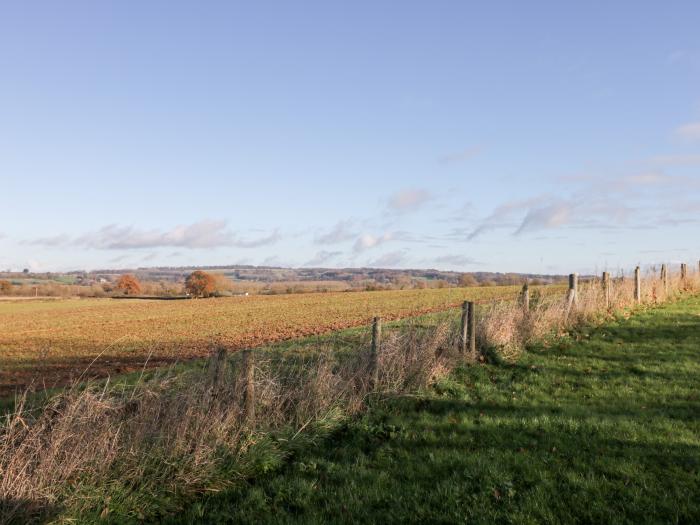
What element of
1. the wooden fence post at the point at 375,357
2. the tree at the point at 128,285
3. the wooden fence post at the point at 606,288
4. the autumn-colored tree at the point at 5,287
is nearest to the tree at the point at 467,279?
the tree at the point at 128,285

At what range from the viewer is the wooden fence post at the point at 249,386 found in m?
7.08

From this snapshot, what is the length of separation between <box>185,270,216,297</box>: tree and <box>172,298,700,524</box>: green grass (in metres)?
78.7

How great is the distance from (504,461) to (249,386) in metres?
3.52

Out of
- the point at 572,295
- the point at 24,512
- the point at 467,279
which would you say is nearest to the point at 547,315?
the point at 572,295

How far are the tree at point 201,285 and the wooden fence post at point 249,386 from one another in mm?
81208

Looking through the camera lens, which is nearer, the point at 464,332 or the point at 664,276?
the point at 464,332

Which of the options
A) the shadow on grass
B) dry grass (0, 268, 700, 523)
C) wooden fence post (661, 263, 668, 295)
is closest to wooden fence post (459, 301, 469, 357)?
dry grass (0, 268, 700, 523)

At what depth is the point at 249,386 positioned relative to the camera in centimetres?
715

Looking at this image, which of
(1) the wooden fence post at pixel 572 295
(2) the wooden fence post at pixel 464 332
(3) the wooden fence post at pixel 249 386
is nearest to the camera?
(3) the wooden fence post at pixel 249 386

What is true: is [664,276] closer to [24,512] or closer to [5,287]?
[24,512]

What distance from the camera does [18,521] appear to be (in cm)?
470

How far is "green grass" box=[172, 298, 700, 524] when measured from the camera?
214 inches

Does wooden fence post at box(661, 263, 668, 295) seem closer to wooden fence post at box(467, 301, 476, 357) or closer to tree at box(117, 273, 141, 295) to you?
wooden fence post at box(467, 301, 476, 357)

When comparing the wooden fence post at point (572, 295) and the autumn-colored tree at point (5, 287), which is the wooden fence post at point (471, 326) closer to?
the wooden fence post at point (572, 295)
